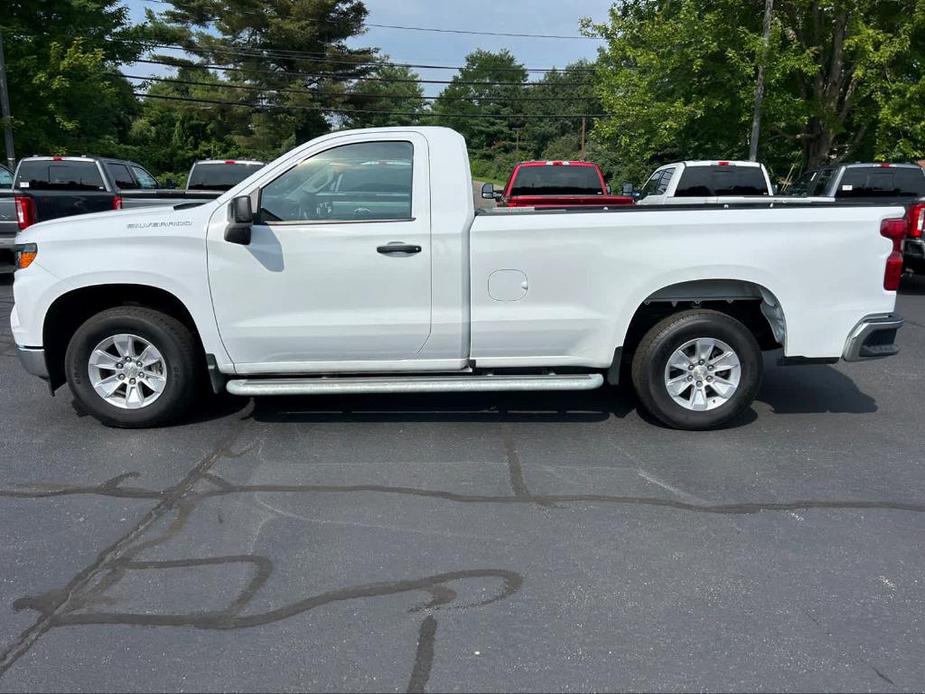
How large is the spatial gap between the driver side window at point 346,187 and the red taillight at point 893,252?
3.14 meters

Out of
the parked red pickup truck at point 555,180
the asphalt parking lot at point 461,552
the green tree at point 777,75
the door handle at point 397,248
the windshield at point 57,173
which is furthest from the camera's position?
the green tree at point 777,75

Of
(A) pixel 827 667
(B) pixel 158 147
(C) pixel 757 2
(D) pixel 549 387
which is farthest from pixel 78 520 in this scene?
(B) pixel 158 147

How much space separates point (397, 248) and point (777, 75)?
650 inches

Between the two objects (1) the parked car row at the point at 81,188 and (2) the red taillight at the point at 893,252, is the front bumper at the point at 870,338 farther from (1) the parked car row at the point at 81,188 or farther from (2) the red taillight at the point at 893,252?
(1) the parked car row at the point at 81,188

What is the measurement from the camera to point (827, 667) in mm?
2842

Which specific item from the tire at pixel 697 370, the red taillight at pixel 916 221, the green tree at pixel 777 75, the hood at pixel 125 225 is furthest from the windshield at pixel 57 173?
the green tree at pixel 777 75

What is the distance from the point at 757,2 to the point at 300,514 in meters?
20.3

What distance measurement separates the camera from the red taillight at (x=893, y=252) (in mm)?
5113

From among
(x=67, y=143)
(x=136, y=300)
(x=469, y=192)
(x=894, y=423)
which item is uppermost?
(x=67, y=143)

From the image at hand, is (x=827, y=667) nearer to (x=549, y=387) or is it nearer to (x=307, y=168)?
(x=549, y=387)

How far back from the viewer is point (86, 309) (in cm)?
561

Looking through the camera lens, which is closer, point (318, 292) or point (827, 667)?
point (827, 667)

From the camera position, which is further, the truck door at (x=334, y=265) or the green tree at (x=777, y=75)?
the green tree at (x=777, y=75)

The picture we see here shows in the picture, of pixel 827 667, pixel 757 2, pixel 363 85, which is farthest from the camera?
pixel 363 85
